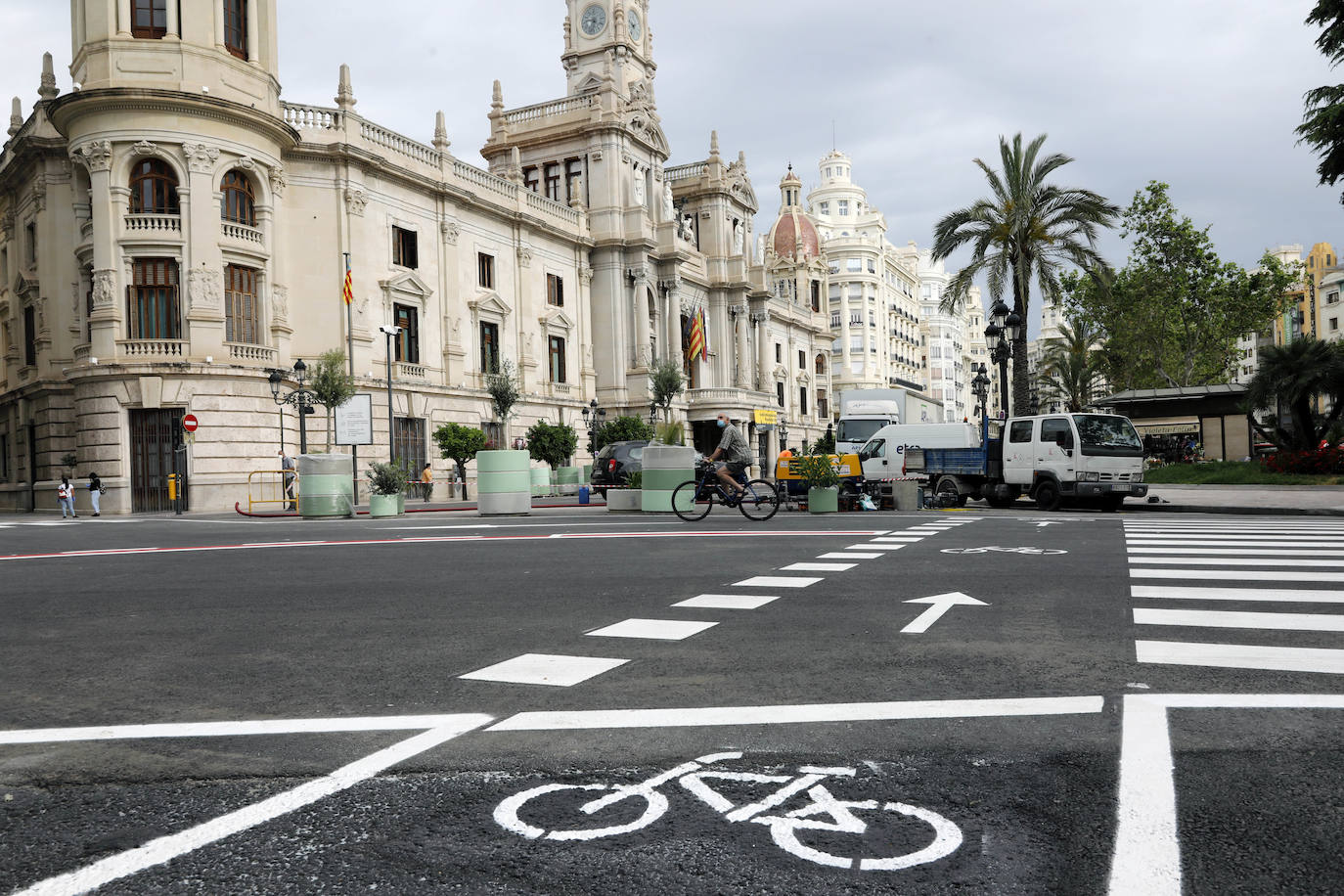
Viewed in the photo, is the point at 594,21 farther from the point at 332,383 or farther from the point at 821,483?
the point at 821,483

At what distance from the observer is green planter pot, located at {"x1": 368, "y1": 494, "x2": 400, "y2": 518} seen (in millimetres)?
24562

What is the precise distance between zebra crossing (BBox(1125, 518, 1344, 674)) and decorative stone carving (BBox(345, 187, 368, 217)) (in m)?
32.0

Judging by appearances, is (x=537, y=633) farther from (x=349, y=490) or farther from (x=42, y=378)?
(x=42, y=378)

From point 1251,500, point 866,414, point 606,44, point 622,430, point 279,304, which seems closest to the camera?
point 1251,500

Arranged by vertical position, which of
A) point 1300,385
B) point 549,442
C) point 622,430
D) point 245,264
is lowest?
point 549,442

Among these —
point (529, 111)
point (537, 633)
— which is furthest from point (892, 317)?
point (537, 633)

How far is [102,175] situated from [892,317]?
94.6 m

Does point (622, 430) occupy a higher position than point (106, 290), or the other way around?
point (106, 290)

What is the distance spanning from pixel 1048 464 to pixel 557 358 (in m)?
33.5

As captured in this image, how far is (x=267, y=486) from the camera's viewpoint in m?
33.7

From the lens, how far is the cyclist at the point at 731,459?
1783cm

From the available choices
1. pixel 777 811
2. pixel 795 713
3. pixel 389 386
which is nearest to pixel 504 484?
pixel 389 386

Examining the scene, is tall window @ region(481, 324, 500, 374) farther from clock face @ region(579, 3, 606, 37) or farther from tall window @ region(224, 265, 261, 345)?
clock face @ region(579, 3, 606, 37)

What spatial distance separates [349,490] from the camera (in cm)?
2552
